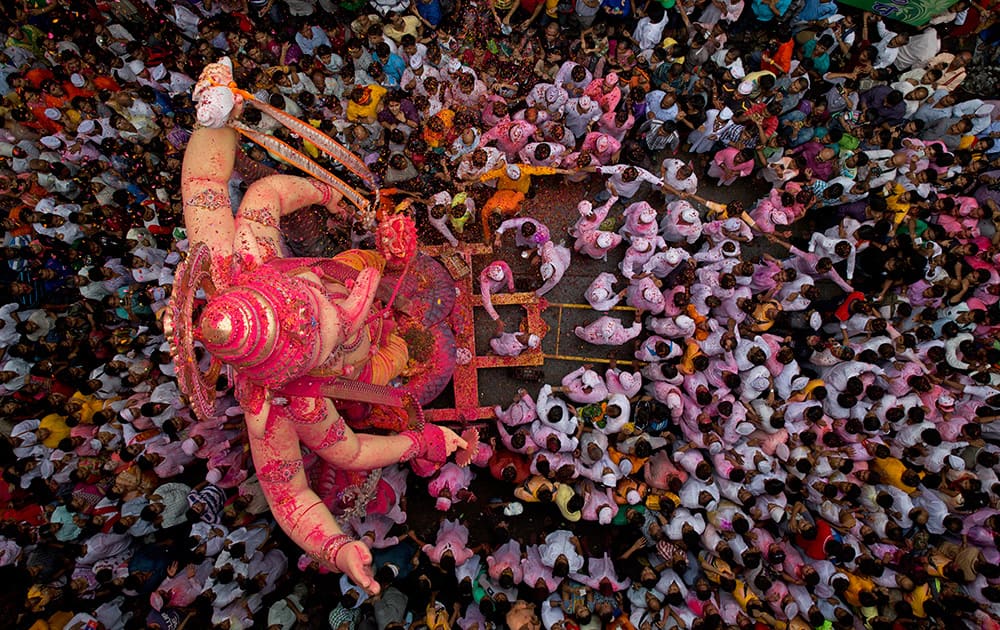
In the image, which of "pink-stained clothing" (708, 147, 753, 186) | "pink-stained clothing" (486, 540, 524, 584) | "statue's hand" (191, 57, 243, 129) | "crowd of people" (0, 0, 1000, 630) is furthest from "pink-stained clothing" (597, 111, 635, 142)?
"pink-stained clothing" (486, 540, 524, 584)

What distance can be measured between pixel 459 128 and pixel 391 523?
16.2ft

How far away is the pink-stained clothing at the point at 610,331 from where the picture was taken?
6.73 m

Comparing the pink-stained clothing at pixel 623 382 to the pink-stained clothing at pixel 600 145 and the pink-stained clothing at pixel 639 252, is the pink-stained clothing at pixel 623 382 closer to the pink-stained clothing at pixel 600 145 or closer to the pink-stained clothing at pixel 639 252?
the pink-stained clothing at pixel 639 252

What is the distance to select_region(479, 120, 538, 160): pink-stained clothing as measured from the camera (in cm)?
689

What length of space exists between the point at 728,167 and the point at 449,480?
211 inches

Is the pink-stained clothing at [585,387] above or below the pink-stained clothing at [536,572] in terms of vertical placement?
above

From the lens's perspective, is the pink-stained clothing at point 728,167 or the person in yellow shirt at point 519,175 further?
the pink-stained clothing at point 728,167

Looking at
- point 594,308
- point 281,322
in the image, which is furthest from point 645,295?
point 281,322

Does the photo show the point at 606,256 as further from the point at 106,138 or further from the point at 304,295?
the point at 106,138

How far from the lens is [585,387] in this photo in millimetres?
6629

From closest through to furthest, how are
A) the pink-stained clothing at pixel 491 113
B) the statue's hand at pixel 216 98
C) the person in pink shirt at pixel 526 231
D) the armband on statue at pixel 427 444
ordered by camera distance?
the statue's hand at pixel 216 98
the armband on statue at pixel 427 444
the person in pink shirt at pixel 526 231
the pink-stained clothing at pixel 491 113

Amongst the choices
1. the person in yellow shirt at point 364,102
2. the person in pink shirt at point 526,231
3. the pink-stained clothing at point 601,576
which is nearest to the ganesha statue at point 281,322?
the person in pink shirt at point 526,231

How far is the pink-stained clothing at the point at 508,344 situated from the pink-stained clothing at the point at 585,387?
0.68 meters

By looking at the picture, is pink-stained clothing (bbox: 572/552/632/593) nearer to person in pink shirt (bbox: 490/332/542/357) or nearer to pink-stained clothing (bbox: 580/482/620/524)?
pink-stained clothing (bbox: 580/482/620/524)
